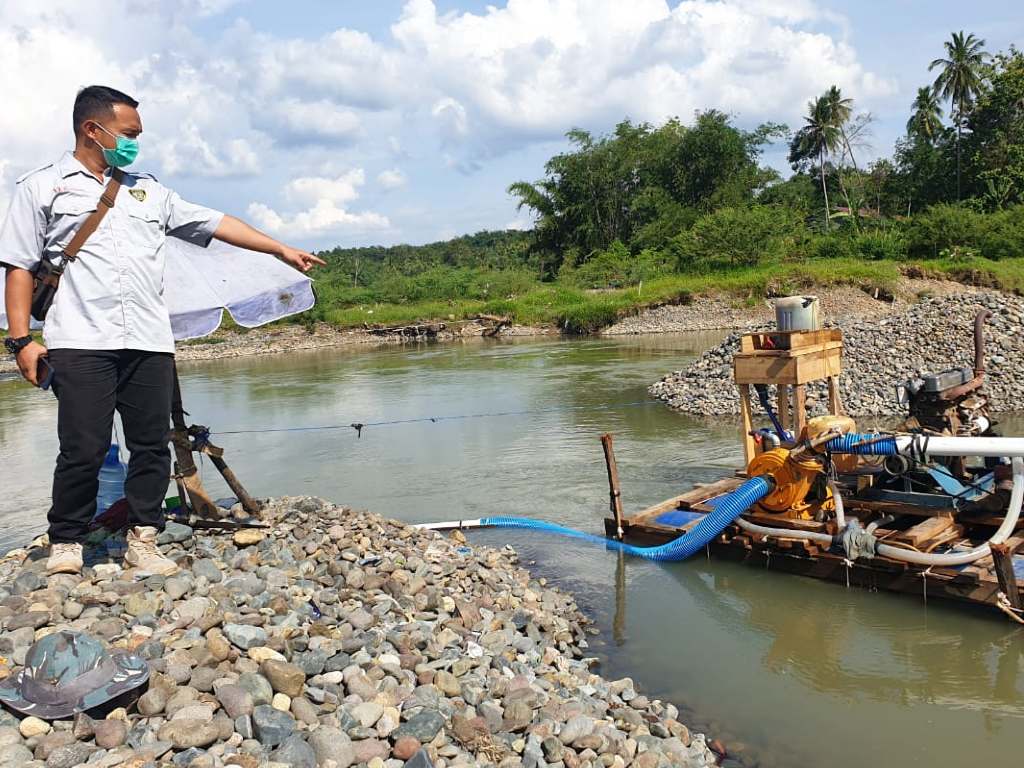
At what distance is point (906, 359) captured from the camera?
12828 millimetres

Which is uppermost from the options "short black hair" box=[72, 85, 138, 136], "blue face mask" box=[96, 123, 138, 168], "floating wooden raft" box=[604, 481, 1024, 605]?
"short black hair" box=[72, 85, 138, 136]

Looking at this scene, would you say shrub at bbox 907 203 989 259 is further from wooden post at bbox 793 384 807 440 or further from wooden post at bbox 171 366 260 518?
wooden post at bbox 171 366 260 518

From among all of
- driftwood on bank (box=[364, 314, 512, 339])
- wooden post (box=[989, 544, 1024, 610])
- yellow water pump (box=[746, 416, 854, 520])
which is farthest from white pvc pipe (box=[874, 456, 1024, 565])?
driftwood on bank (box=[364, 314, 512, 339])

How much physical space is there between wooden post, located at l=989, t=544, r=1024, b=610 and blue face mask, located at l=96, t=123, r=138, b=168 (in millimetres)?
4692

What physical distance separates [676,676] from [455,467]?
619 centimetres

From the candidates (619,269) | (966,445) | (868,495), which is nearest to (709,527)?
(868,495)

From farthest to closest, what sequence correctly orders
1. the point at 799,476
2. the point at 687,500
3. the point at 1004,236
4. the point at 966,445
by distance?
the point at 1004,236, the point at 687,500, the point at 799,476, the point at 966,445

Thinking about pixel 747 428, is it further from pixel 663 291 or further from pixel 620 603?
pixel 663 291

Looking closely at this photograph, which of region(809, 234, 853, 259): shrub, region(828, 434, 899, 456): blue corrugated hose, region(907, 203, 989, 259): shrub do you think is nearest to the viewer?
region(828, 434, 899, 456): blue corrugated hose

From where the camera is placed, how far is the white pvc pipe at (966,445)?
436 centimetres

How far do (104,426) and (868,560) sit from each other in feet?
14.8

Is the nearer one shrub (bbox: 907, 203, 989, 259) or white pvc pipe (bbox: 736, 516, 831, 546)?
white pvc pipe (bbox: 736, 516, 831, 546)

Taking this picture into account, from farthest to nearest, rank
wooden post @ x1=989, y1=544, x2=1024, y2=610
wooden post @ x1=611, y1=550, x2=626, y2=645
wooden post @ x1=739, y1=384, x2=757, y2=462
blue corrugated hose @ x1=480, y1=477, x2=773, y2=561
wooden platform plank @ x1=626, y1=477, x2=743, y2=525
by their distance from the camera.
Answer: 1. wooden platform plank @ x1=626, y1=477, x2=743, y2=525
2. wooden post @ x1=739, y1=384, x2=757, y2=462
3. blue corrugated hose @ x1=480, y1=477, x2=773, y2=561
4. wooden post @ x1=611, y1=550, x2=626, y2=645
5. wooden post @ x1=989, y1=544, x2=1024, y2=610

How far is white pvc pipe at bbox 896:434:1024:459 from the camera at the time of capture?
4359 millimetres
